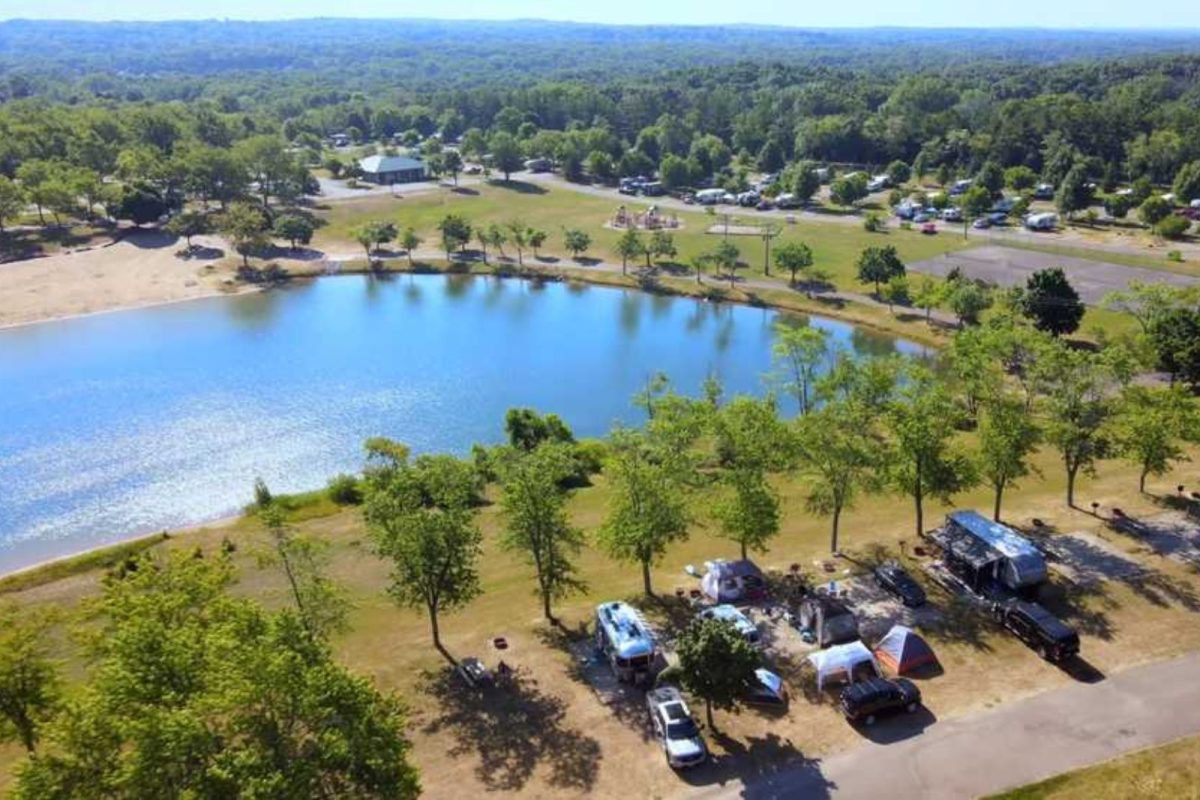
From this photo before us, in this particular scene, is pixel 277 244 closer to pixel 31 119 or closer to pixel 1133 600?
pixel 31 119

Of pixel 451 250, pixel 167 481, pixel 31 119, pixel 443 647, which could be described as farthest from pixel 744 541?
pixel 31 119

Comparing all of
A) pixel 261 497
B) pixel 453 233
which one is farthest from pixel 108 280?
pixel 261 497

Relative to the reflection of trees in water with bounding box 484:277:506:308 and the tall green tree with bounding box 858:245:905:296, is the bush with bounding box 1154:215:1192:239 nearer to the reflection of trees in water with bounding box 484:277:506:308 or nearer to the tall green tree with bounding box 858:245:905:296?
the tall green tree with bounding box 858:245:905:296

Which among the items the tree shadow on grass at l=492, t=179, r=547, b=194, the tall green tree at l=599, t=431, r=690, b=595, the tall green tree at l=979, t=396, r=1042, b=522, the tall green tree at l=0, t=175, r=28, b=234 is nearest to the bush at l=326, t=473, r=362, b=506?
the tall green tree at l=599, t=431, r=690, b=595

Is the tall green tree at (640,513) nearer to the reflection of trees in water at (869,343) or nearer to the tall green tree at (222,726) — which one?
the tall green tree at (222,726)

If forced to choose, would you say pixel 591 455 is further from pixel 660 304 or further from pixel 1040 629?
pixel 660 304

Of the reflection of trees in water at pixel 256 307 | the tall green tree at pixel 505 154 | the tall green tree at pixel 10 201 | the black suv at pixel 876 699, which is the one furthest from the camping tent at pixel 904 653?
the tall green tree at pixel 505 154

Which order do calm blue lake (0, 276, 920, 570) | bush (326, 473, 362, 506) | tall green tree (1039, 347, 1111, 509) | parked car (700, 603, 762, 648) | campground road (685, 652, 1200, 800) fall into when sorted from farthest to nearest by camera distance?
calm blue lake (0, 276, 920, 570)
bush (326, 473, 362, 506)
tall green tree (1039, 347, 1111, 509)
parked car (700, 603, 762, 648)
campground road (685, 652, 1200, 800)
